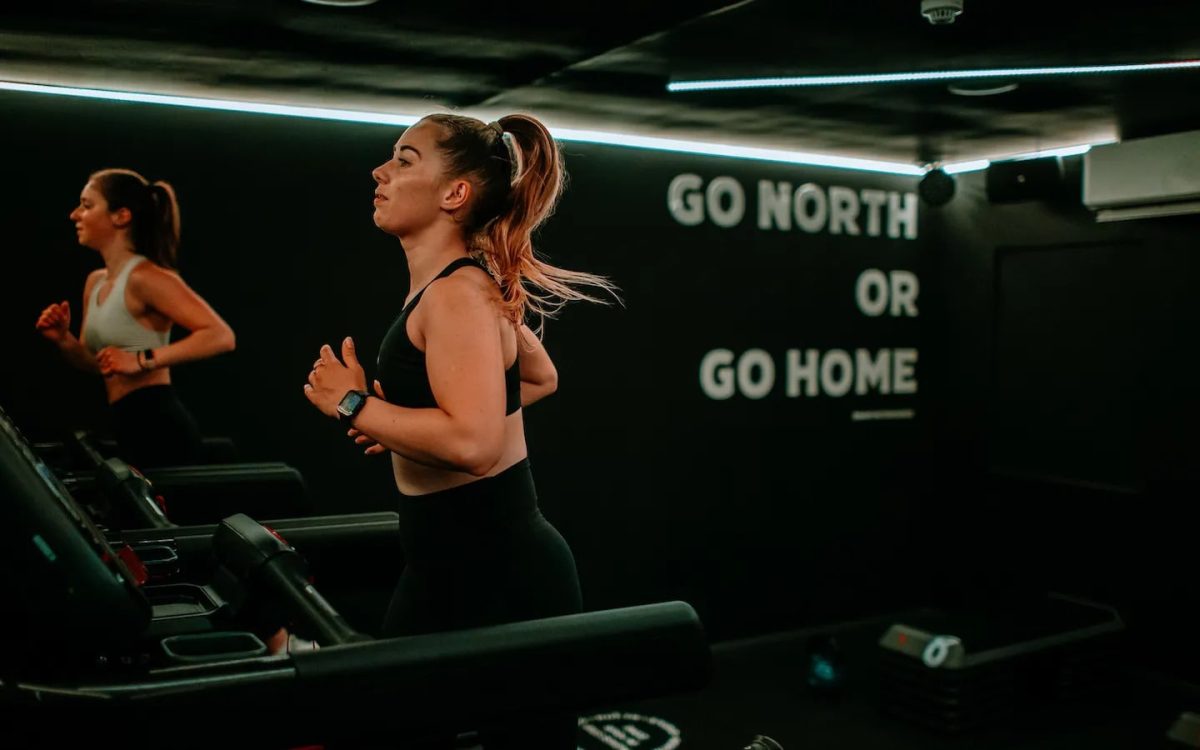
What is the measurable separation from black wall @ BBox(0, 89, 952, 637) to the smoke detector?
7.53 feet

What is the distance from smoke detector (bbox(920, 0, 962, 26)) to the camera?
9.67ft

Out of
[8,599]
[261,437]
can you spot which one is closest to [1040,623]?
[261,437]

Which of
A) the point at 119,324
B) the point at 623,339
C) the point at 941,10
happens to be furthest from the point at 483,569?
the point at 623,339

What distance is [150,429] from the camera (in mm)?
3539

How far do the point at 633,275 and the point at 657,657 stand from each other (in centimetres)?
364

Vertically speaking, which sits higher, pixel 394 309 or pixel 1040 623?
pixel 394 309

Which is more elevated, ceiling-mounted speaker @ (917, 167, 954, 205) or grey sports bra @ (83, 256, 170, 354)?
ceiling-mounted speaker @ (917, 167, 954, 205)

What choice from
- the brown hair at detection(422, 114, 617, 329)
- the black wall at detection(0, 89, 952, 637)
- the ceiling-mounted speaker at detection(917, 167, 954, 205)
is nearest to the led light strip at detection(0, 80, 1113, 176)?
the black wall at detection(0, 89, 952, 637)

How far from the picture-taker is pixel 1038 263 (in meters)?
5.82

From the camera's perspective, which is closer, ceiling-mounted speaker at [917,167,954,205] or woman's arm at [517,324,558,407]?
woman's arm at [517,324,558,407]

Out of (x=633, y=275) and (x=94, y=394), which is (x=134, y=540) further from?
(x=633, y=275)

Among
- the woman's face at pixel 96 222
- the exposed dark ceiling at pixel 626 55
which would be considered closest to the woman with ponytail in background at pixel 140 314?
the woman's face at pixel 96 222

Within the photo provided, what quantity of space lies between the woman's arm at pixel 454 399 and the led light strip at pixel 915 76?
2.50 metres

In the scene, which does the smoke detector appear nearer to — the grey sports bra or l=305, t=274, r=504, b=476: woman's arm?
l=305, t=274, r=504, b=476: woman's arm
